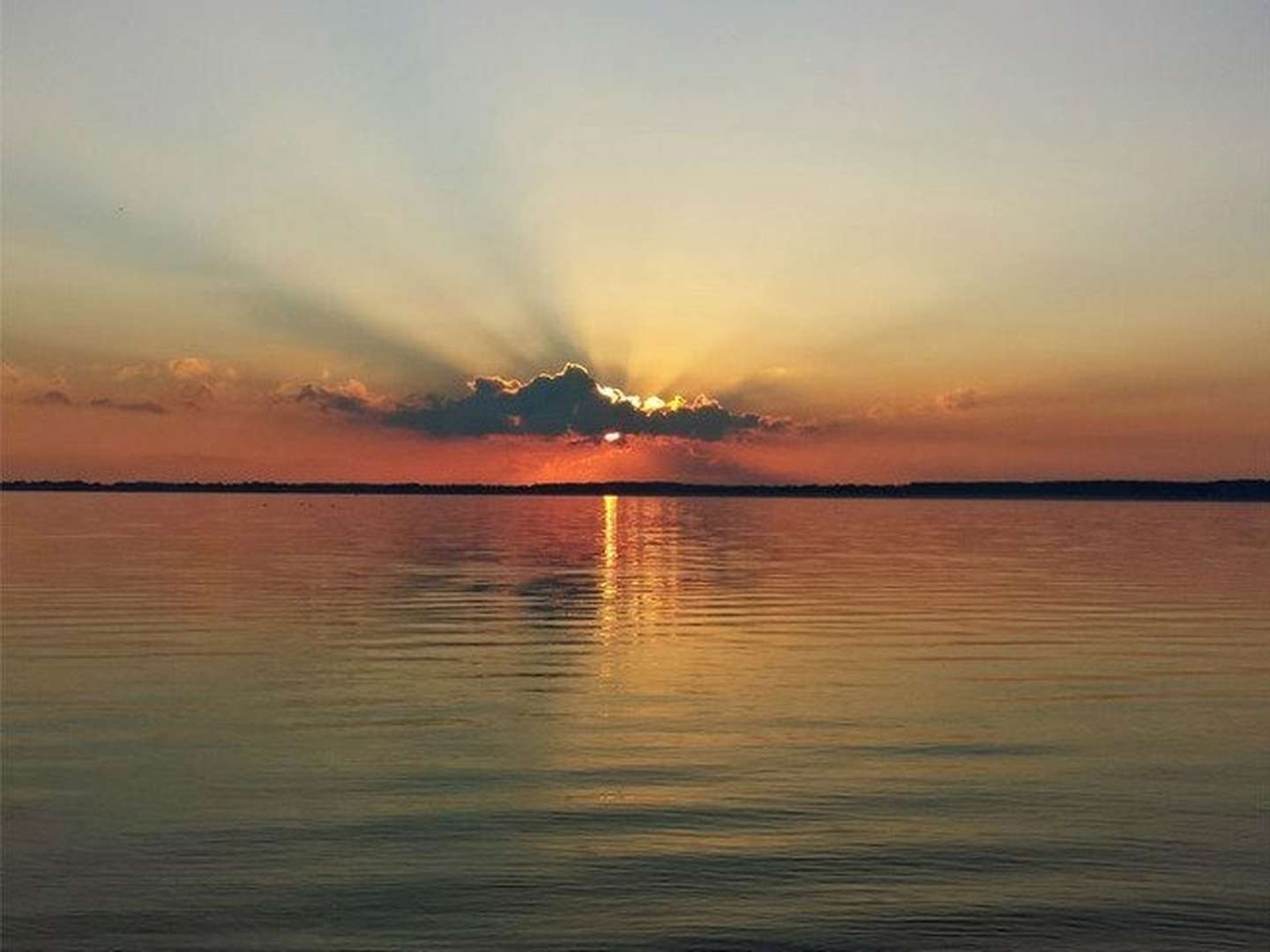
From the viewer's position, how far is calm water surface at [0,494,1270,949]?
14352 millimetres

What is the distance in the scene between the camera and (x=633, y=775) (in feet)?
67.4

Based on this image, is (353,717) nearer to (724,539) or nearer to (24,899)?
(24,899)

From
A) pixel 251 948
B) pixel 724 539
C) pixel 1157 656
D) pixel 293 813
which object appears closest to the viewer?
pixel 251 948

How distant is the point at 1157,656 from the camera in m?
34.5

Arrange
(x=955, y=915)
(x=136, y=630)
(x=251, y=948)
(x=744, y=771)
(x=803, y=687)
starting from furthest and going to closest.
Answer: (x=136, y=630)
(x=803, y=687)
(x=744, y=771)
(x=955, y=915)
(x=251, y=948)

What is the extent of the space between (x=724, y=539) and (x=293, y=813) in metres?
91.7

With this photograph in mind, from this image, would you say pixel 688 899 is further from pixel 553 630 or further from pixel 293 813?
pixel 553 630

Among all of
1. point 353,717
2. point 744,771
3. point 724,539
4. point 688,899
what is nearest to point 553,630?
point 353,717

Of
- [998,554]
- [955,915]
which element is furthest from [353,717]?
[998,554]

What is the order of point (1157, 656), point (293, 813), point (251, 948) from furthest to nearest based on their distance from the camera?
point (1157, 656), point (293, 813), point (251, 948)

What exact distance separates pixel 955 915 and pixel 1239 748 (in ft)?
35.0

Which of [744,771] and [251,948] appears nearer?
[251,948]

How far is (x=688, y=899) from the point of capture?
48.2 feet

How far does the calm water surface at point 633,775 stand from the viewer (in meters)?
14.4
